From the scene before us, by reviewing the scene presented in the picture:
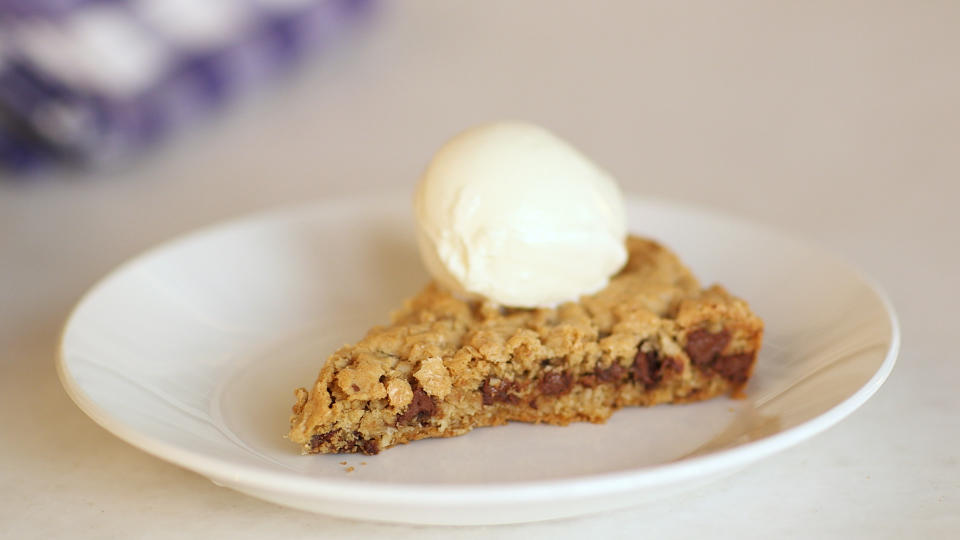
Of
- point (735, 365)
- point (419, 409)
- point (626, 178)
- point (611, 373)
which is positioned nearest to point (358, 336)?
point (419, 409)

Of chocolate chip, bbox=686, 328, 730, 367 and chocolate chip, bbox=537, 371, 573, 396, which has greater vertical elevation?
chocolate chip, bbox=686, 328, 730, 367

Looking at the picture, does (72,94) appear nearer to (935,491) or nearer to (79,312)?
(79,312)

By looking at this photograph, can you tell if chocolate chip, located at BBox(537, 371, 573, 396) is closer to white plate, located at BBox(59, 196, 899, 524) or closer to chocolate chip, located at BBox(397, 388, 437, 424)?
white plate, located at BBox(59, 196, 899, 524)

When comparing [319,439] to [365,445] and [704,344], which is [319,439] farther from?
[704,344]

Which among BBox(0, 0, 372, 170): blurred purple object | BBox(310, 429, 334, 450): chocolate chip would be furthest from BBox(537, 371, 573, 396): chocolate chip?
BBox(0, 0, 372, 170): blurred purple object

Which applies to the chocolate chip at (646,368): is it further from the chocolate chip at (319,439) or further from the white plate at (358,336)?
the chocolate chip at (319,439)

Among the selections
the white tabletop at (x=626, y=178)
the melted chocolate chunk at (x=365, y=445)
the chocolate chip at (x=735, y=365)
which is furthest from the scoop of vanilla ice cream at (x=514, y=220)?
the white tabletop at (x=626, y=178)

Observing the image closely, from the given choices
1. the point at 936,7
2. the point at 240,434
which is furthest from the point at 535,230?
the point at 936,7
